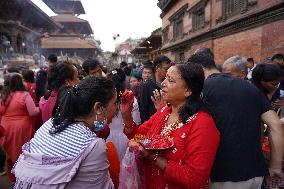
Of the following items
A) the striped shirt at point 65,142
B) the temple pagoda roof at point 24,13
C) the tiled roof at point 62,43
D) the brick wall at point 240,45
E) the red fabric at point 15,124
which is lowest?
the red fabric at point 15,124

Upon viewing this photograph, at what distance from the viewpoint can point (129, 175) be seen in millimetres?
2514

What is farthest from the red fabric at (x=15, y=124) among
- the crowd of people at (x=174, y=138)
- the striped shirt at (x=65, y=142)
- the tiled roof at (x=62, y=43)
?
the tiled roof at (x=62, y=43)

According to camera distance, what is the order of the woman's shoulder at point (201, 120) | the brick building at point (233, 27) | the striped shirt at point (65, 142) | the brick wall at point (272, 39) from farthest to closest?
the brick building at point (233, 27), the brick wall at point (272, 39), the woman's shoulder at point (201, 120), the striped shirt at point (65, 142)

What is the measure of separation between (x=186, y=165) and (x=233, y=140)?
1.68 feet

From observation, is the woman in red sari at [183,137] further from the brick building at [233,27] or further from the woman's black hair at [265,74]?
the brick building at [233,27]

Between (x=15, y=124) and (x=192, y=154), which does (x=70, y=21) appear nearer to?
(x=15, y=124)

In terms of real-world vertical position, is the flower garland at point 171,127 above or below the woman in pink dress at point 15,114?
above

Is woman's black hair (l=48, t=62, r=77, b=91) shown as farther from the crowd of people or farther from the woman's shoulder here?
the woman's shoulder

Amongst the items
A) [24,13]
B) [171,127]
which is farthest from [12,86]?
[24,13]

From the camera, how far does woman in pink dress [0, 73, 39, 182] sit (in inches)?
190

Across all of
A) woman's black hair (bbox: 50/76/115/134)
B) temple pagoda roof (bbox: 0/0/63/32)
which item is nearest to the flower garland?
woman's black hair (bbox: 50/76/115/134)

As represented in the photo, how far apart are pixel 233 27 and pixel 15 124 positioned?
9.29 metres

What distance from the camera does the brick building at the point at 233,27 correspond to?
8859 millimetres

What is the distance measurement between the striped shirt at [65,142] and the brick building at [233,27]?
765 cm
